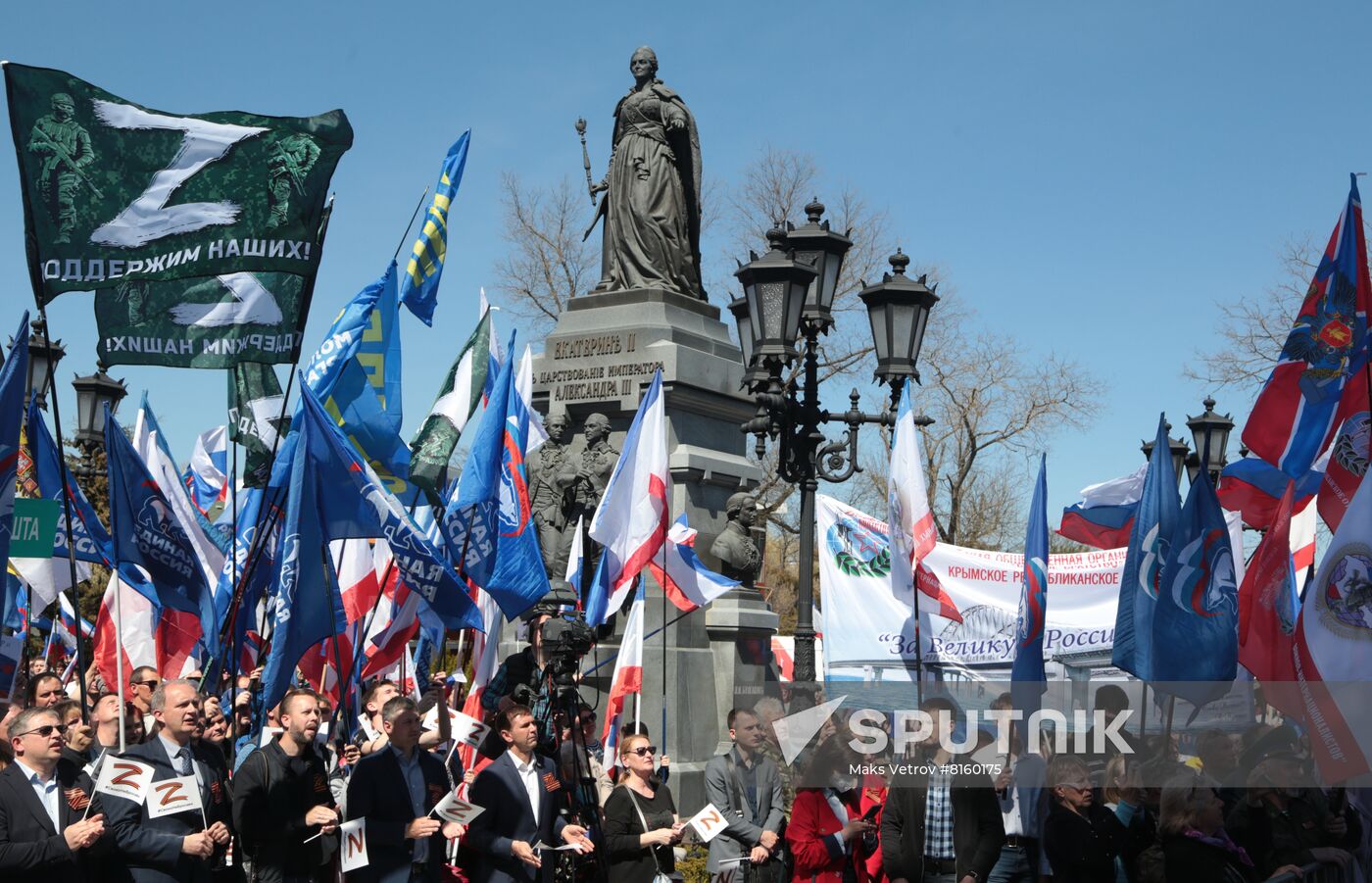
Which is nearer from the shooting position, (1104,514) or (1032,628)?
(1032,628)

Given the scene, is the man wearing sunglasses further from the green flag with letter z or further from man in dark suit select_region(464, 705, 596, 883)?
man in dark suit select_region(464, 705, 596, 883)

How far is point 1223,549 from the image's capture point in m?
10.6

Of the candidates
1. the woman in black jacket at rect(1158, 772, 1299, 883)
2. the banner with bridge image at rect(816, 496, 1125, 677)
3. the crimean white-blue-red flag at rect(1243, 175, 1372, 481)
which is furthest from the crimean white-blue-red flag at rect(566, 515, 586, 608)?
the woman in black jacket at rect(1158, 772, 1299, 883)

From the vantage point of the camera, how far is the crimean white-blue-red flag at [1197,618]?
10195 mm

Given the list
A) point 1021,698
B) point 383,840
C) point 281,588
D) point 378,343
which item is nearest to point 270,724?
point 281,588

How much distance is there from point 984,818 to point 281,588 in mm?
4043

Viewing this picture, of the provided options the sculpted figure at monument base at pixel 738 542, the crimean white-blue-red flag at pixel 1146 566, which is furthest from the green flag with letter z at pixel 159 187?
the sculpted figure at monument base at pixel 738 542

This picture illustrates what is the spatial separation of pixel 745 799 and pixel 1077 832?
192cm

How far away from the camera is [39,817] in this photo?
6.81 meters

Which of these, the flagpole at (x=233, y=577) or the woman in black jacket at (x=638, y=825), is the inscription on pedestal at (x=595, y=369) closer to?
the flagpole at (x=233, y=577)

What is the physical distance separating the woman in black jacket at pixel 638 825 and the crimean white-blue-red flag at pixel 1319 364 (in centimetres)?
499

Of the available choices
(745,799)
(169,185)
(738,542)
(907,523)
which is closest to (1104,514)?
(738,542)

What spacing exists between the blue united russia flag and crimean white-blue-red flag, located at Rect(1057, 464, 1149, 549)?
823 centimetres

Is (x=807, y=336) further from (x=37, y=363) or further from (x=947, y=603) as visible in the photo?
(x=37, y=363)
